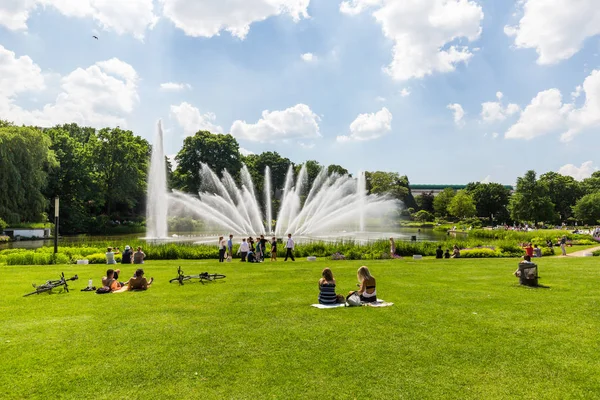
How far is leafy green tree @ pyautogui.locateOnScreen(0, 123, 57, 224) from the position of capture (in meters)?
49.8

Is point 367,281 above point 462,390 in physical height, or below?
above

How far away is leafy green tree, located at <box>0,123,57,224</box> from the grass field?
44.1 m

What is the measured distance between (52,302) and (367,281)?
9.53 m

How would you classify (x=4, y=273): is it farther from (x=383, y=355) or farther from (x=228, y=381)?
(x=383, y=355)

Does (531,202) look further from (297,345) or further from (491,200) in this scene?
(297,345)

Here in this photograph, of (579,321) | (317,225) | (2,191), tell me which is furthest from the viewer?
(2,191)

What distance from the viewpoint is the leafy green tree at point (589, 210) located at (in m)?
96.8

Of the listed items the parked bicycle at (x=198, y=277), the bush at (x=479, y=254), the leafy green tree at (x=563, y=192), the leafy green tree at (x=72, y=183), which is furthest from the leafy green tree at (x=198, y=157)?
the leafy green tree at (x=563, y=192)

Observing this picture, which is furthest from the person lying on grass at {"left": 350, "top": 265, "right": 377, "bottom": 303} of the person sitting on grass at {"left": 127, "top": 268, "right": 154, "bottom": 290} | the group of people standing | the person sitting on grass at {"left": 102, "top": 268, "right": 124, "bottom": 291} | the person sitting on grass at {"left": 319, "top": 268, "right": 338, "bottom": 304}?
the group of people standing

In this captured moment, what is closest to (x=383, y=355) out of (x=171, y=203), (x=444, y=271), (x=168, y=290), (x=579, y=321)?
(x=579, y=321)

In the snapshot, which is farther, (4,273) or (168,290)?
(4,273)

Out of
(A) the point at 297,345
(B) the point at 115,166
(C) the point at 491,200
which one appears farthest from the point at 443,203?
(A) the point at 297,345

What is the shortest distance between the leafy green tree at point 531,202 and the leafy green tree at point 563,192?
31.8 metres

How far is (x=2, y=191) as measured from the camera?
4966cm
